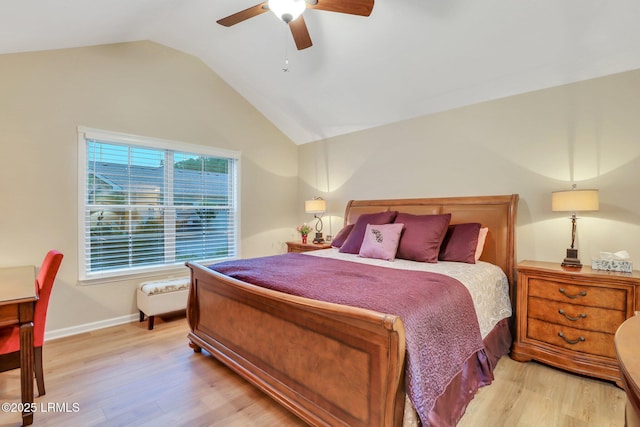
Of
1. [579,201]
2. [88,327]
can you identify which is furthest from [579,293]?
[88,327]

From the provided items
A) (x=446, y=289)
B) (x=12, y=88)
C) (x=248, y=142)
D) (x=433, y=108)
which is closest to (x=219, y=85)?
(x=248, y=142)

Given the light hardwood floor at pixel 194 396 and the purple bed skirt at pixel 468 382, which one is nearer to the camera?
the purple bed skirt at pixel 468 382

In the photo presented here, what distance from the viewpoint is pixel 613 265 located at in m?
2.33

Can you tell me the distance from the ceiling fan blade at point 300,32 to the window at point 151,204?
2.21 meters

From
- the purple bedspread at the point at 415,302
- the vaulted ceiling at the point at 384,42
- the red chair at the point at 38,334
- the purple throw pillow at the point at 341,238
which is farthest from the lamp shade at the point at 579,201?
the red chair at the point at 38,334

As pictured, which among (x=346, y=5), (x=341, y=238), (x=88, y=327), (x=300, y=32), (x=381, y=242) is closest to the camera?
(x=346, y=5)

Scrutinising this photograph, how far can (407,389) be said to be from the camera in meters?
1.38

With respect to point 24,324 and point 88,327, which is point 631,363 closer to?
point 24,324

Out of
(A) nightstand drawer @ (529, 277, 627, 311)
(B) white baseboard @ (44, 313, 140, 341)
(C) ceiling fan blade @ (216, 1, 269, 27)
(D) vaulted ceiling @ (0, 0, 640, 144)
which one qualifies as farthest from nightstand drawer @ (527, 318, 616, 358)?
(B) white baseboard @ (44, 313, 140, 341)

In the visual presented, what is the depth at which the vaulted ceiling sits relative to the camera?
2.30 m

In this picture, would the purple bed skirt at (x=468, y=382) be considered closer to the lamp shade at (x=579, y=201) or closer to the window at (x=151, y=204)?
the lamp shade at (x=579, y=201)

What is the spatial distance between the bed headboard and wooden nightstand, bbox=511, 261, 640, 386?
31 centimetres

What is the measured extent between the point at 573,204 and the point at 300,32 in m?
2.52

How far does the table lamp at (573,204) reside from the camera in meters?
2.37
